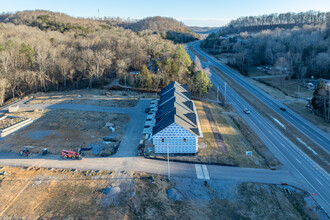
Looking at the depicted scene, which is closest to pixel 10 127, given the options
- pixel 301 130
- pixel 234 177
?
pixel 234 177

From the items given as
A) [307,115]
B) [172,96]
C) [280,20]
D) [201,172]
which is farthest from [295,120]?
[280,20]

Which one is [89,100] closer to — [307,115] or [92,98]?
[92,98]

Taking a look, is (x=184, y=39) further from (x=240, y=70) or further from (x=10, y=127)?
(x=10, y=127)

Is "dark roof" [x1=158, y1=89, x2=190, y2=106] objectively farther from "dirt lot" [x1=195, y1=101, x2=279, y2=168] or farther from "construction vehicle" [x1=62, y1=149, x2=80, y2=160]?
"construction vehicle" [x1=62, y1=149, x2=80, y2=160]

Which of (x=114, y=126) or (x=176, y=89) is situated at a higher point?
(x=176, y=89)

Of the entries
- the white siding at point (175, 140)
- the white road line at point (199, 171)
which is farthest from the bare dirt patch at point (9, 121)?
the white road line at point (199, 171)

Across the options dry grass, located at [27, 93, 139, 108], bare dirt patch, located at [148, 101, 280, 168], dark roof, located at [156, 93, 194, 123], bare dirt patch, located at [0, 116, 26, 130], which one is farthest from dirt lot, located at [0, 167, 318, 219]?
dry grass, located at [27, 93, 139, 108]

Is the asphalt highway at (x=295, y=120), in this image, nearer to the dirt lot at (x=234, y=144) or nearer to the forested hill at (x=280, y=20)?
the dirt lot at (x=234, y=144)
